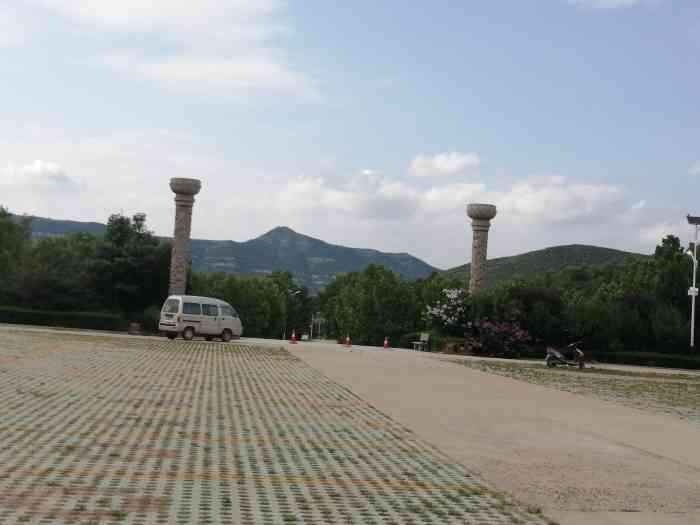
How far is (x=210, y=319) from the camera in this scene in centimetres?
3362

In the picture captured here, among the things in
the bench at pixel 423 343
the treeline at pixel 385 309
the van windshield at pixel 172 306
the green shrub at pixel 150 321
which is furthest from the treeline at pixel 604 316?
the treeline at pixel 385 309

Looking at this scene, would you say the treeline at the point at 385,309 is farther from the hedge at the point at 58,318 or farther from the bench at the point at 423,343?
the hedge at the point at 58,318

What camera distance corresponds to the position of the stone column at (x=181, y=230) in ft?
132

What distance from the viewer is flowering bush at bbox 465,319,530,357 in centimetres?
3606

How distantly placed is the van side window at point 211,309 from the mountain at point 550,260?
10587cm

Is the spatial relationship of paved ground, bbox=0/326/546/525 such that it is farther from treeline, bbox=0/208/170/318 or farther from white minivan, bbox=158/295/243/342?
treeline, bbox=0/208/170/318

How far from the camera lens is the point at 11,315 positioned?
124ft

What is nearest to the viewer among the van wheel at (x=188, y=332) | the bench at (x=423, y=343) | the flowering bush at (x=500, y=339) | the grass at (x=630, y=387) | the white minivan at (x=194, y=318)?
the grass at (x=630, y=387)

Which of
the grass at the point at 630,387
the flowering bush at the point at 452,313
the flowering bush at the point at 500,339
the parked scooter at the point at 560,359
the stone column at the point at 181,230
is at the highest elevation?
the stone column at the point at 181,230

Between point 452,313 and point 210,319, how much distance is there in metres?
11.4

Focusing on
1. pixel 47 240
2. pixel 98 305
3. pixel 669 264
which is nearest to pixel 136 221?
pixel 98 305

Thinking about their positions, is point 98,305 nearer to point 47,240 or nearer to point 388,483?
point 388,483

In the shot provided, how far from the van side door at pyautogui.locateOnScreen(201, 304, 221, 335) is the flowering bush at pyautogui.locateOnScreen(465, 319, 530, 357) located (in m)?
10.6

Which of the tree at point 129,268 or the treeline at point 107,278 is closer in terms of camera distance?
the treeline at point 107,278
